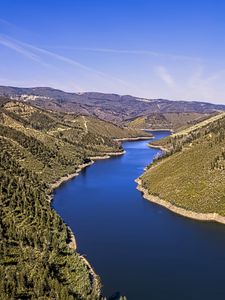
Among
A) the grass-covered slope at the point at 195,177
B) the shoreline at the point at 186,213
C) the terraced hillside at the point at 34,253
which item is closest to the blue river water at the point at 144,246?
the shoreline at the point at 186,213

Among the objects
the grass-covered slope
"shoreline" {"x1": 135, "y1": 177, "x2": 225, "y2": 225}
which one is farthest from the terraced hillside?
the grass-covered slope

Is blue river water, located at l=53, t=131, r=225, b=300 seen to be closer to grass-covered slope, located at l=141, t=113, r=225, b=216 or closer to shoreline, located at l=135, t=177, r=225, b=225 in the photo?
shoreline, located at l=135, t=177, r=225, b=225

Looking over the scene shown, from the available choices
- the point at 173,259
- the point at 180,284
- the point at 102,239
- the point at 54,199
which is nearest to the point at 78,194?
the point at 54,199

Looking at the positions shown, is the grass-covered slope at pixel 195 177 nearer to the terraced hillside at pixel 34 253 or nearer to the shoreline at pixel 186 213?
the shoreline at pixel 186 213

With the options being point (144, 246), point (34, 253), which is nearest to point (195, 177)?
point (144, 246)

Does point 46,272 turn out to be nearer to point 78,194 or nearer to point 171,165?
point 78,194

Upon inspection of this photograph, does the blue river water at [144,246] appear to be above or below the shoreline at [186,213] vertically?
below
